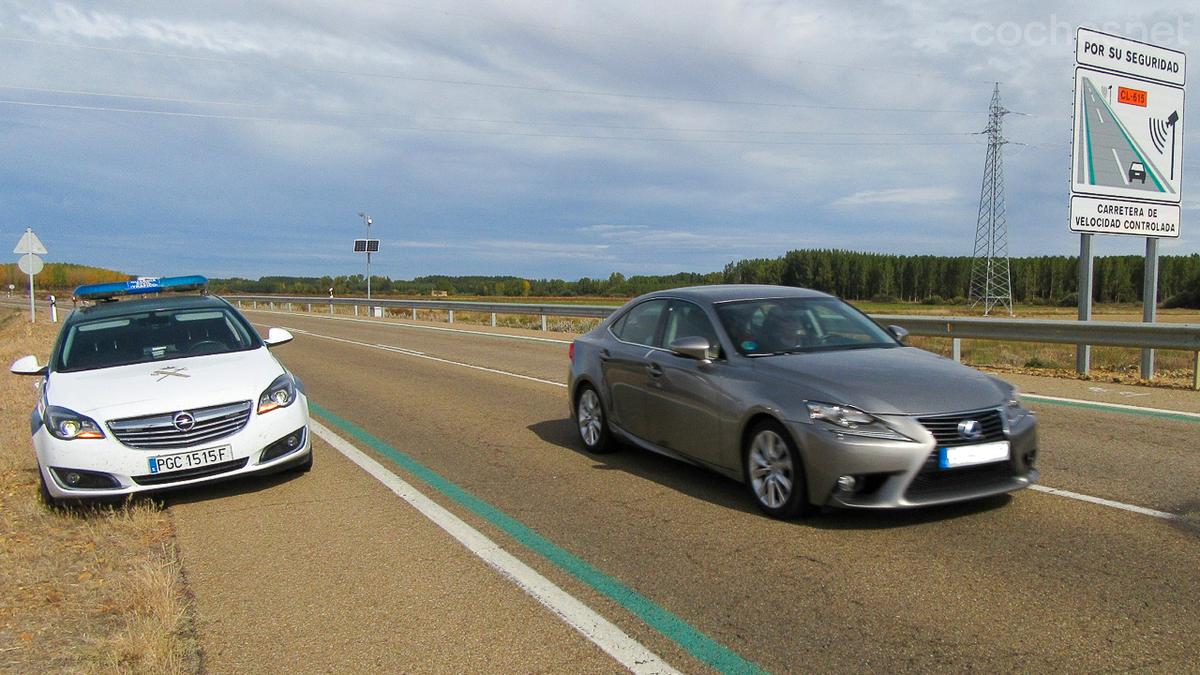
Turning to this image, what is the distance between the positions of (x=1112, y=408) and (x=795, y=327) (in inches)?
212

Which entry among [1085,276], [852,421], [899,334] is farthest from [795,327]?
[1085,276]

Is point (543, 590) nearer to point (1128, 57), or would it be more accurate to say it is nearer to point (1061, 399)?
point (1061, 399)

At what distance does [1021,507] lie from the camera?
18.0ft

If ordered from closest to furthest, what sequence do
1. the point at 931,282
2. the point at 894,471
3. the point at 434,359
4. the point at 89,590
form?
the point at 89,590
the point at 894,471
the point at 434,359
the point at 931,282

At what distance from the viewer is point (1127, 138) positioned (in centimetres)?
1487

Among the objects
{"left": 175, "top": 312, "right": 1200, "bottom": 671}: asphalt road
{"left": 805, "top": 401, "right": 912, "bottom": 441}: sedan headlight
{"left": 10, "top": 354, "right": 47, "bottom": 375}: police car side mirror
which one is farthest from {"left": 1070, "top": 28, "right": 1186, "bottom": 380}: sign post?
{"left": 10, "top": 354, "right": 47, "bottom": 375}: police car side mirror

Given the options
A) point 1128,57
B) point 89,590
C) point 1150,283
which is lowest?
point 89,590

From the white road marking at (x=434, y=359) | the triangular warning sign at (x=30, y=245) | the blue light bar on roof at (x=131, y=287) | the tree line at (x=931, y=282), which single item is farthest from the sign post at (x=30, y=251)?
the tree line at (x=931, y=282)

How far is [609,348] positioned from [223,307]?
3.76 m

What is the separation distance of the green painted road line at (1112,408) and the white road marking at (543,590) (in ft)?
24.3

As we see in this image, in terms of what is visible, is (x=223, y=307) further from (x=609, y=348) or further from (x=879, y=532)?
(x=879, y=532)

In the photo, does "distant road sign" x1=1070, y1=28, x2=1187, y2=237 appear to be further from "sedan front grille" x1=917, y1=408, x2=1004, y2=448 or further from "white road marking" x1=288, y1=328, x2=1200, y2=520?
"sedan front grille" x1=917, y1=408, x2=1004, y2=448

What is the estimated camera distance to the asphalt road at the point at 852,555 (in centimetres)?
361

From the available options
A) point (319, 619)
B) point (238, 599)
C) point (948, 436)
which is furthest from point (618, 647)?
point (948, 436)
